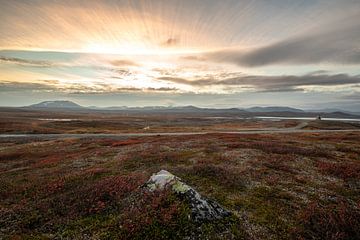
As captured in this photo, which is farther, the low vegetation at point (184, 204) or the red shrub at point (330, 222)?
the red shrub at point (330, 222)

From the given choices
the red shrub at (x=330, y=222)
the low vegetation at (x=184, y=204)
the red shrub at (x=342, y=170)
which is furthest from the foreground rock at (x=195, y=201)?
the red shrub at (x=342, y=170)

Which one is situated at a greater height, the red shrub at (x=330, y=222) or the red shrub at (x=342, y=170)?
the red shrub at (x=330, y=222)

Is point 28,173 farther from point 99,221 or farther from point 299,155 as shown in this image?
point 299,155

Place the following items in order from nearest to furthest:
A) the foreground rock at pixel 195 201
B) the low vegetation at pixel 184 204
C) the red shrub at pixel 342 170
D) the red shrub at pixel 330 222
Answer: the low vegetation at pixel 184 204, the red shrub at pixel 330 222, the foreground rock at pixel 195 201, the red shrub at pixel 342 170

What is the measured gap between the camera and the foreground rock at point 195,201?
42.0ft

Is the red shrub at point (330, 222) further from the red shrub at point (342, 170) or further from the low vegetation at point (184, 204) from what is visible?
the red shrub at point (342, 170)

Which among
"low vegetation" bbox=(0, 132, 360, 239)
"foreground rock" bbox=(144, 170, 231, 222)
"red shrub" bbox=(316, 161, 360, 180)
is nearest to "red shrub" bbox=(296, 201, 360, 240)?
"low vegetation" bbox=(0, 132, 360, 239)

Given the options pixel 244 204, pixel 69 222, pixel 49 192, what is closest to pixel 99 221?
pixel 69 222

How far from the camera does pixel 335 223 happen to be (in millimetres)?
13148

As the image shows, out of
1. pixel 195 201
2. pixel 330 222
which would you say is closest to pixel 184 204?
pixel 195 201

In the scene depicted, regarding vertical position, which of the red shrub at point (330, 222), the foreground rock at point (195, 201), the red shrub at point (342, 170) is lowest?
the red shrub at point (342, 170)

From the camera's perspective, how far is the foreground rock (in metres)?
12.8

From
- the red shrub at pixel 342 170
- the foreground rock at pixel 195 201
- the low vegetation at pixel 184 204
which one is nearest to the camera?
the low vegetation at pixel 184 204

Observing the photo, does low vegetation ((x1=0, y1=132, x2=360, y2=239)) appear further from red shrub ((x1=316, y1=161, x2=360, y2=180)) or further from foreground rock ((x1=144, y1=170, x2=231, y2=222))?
foreground rock ((x1=144, y1=170, x2=231, y2=222))
